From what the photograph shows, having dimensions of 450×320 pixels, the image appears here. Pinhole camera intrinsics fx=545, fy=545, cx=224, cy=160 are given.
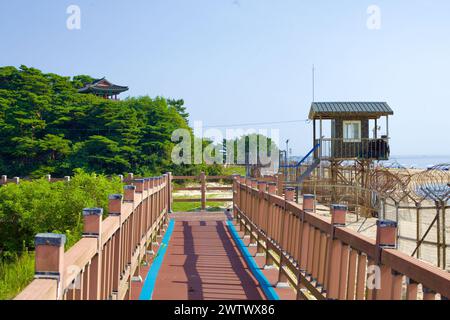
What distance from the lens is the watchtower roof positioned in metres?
24.3

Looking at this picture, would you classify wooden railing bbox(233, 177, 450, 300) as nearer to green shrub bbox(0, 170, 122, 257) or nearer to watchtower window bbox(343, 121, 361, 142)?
green shrub bbox(0, 170, 122, 257)

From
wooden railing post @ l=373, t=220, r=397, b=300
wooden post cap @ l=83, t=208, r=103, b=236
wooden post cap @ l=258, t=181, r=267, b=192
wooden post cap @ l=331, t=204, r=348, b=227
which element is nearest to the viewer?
wooden railing post @ l=373, t=220, r=397, b=300

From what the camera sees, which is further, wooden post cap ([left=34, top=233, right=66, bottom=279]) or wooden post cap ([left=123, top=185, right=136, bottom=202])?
wooden post cap ([left=123, top=185, right=136, bottom=202])

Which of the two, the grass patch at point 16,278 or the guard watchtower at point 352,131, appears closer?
the grass patch at point 16,278

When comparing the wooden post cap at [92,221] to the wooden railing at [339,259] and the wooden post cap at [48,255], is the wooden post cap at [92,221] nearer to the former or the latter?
the wooden post cap at [48,255]

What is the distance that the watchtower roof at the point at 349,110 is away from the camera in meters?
24.3

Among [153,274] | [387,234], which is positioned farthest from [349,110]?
[387,234]

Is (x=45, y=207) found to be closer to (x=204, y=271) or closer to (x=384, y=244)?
(x=204, y=271)

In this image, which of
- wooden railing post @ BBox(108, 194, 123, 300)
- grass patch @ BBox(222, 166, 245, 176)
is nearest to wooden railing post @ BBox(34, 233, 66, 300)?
wooden railing post @ BBox(108, 194, 123, 300)

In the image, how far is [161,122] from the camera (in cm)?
3719

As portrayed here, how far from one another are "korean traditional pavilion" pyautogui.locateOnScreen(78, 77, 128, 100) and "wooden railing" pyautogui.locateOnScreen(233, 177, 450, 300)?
50642 mm

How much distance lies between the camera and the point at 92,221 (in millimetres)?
3416

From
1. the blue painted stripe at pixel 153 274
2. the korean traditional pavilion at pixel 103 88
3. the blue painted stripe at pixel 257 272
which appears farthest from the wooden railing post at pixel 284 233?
the korean traditional pavilion at pixel 103 88
